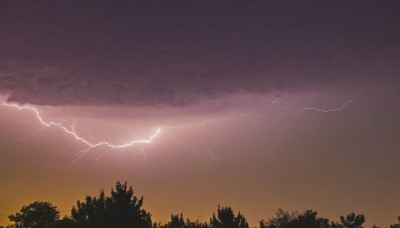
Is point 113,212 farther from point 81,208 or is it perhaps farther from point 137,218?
point 81,208

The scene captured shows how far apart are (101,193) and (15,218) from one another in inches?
1914

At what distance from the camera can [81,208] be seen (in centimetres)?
2984

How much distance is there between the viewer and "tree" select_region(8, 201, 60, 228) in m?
68.2

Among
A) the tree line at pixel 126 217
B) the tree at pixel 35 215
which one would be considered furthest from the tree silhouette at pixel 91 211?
the tree at pixel 35 215

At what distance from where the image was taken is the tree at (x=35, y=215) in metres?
68.2

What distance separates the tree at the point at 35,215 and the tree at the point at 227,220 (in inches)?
1867

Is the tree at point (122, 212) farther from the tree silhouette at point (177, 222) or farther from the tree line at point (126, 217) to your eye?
the tree silhouette at point (177, 222)

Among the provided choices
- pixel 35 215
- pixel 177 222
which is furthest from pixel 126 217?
pixel 35 215

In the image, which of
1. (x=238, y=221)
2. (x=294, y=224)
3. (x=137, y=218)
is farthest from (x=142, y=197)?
(x=294, y=224)

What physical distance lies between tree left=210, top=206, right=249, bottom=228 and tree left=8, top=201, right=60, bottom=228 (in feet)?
156

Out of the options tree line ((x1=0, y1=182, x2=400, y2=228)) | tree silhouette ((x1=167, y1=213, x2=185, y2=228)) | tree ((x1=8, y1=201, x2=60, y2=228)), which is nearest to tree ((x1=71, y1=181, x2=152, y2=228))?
tree line ((x1=0, y1=182, x2=400, y2=228))

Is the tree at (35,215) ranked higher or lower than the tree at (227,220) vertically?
higher

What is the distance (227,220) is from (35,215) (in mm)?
50404

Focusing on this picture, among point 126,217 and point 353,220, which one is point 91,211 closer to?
point 126,217
